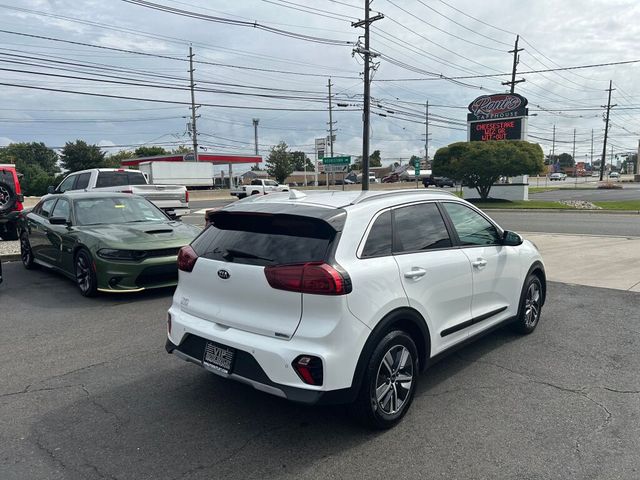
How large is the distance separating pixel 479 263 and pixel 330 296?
1954mm

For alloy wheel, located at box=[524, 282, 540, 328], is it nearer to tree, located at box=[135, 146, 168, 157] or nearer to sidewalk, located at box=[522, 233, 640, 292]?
sidewalk, located at box=[522, 233, 640, 292]

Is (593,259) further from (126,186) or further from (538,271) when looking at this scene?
(126,186)

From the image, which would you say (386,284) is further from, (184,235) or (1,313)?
(1,313)

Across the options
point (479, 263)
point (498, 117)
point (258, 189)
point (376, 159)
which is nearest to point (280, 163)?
point (258, 189)

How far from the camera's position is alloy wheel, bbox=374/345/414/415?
3387mm

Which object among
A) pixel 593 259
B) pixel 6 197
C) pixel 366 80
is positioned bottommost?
pixel 593 259

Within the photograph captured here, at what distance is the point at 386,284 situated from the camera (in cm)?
334

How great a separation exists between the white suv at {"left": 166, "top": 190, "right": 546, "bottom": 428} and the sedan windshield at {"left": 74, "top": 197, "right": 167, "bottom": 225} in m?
4.63

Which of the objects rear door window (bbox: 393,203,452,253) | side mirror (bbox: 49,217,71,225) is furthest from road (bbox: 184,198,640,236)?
rear door window (bbox: 393,203,452,253)

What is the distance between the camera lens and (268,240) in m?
3.43

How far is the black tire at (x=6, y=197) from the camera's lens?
12.1 meters

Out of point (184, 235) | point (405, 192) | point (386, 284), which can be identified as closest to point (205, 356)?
point (386, 284)

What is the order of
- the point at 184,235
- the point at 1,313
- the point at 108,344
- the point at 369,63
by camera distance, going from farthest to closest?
the point at 369,63
the point at 184,235
the point at 1,313
the point at 108,344

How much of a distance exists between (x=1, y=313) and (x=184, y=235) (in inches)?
101
